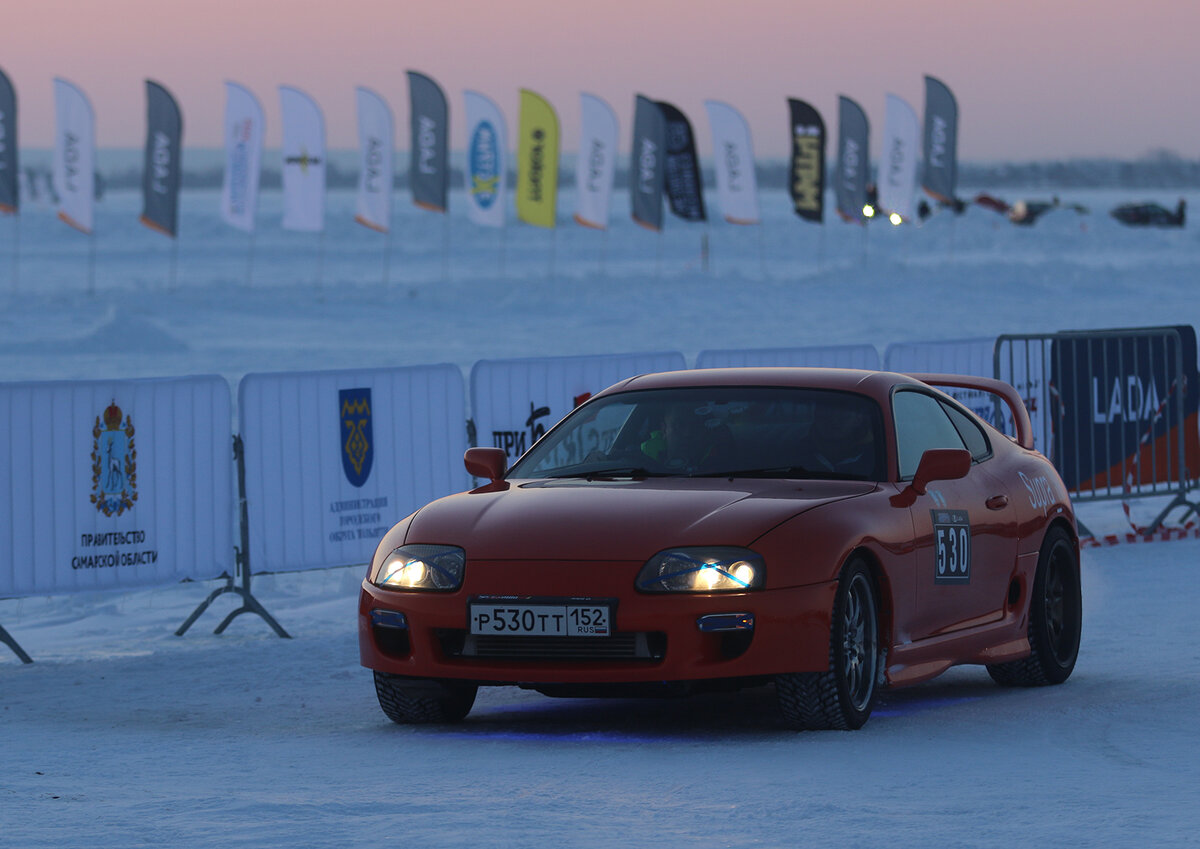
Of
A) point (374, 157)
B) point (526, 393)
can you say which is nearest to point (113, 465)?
point (526, 393)

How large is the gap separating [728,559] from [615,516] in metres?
0.45

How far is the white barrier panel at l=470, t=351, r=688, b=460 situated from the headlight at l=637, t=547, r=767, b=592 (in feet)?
19.0

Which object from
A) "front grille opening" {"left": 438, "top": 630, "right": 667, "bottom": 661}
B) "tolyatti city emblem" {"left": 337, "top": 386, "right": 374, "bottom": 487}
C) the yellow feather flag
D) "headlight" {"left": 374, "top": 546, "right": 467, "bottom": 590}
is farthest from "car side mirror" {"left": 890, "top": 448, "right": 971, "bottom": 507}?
the yellow feather flag

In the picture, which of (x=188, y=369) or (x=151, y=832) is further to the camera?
(x=188, y=369)

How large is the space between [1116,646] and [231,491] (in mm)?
5019

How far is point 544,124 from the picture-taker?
52.8m

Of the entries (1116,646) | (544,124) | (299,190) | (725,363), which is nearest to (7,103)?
(299,190)

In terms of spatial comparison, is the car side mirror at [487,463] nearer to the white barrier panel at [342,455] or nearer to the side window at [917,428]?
the side window at [917,428]

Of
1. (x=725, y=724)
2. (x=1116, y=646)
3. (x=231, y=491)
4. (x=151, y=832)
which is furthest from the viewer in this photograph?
(x=231, y=491)

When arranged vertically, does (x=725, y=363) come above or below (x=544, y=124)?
below

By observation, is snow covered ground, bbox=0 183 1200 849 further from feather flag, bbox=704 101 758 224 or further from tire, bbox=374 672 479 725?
feather flag, bbox=704 101 758 224

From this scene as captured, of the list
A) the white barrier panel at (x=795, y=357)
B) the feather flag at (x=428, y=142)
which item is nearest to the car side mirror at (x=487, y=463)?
the white barrier panel at (x=795, y=357)

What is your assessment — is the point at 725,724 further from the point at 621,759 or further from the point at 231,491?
the point at 231,491

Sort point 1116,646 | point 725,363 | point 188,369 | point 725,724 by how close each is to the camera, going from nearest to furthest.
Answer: point 725,724 → point 1116,646 → point 725,363 → point 188,369
